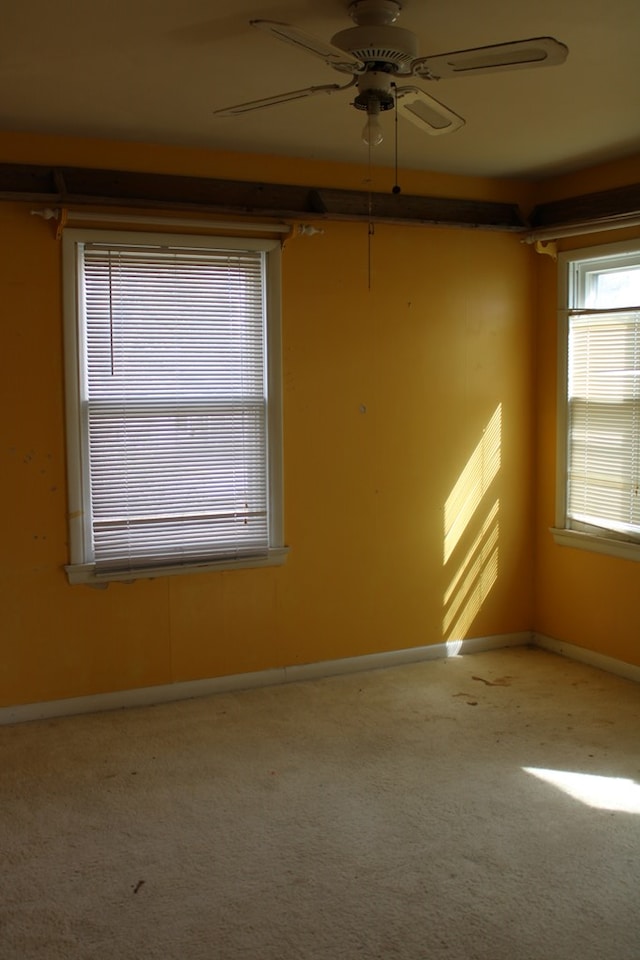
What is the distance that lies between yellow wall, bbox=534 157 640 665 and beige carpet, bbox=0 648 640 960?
0.36 m

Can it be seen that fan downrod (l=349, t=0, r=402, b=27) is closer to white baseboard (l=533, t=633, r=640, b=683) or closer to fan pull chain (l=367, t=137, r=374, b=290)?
fan pull chain (l=367, t=137, r=374, b=290)

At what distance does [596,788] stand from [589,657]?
1.53m

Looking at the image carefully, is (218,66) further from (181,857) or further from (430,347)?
(181,857)

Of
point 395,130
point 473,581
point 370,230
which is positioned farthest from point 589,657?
point 395,130

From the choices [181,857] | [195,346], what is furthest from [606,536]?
[181,857]

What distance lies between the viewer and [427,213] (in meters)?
4.70

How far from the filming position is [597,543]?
4.74 metres

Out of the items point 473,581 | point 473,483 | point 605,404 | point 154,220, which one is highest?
point 154,220

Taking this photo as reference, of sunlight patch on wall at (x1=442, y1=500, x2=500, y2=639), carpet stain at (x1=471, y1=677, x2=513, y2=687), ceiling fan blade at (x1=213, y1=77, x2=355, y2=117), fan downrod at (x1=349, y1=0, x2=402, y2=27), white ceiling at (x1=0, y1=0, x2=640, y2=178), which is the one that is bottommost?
carpet stain at (x1=471, y1=677, x2=513, y2=687)

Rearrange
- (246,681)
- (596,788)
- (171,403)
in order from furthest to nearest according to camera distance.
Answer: (246,681) → (171,403) → (596,788)

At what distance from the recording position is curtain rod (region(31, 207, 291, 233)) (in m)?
3.88

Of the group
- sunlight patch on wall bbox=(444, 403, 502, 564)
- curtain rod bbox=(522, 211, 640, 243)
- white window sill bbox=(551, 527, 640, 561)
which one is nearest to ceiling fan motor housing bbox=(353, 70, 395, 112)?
curtain rod bbox=(522, 211, 640, 243)

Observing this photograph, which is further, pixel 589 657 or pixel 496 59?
pixel 589 657

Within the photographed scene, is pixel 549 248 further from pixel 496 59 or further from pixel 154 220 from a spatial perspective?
pixel 496 59
